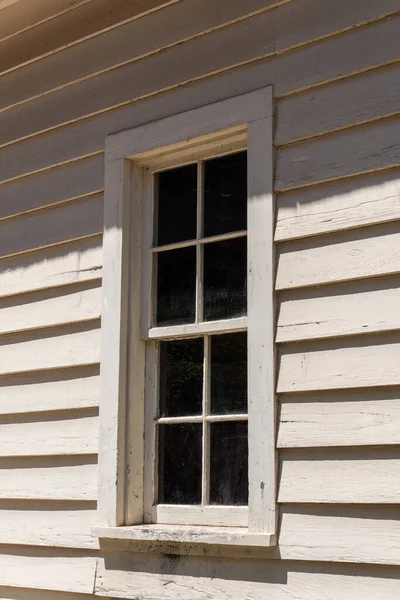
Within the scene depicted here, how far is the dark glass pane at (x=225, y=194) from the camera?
13.2 ft

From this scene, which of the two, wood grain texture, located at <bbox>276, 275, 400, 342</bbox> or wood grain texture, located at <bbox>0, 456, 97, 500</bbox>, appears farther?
wood grain texture, located at <bbox>0, 456, 97, 500</bbox>

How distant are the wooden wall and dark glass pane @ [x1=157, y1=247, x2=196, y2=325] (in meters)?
0.33

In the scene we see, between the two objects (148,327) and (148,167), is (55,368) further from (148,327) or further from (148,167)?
(148,167)

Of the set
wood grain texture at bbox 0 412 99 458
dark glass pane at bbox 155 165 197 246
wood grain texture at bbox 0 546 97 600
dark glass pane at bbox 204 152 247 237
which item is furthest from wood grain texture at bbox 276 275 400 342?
wood grain texture at bbox 0 546 97 600

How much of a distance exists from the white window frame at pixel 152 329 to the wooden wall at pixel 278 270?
0.07 m

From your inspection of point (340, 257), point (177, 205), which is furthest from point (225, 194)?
point (340, 257)

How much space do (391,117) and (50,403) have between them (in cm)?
213

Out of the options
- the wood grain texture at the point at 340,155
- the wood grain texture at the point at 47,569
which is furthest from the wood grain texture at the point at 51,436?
the wood grain texture at the point at 340,155

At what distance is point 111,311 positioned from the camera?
14.0 feet

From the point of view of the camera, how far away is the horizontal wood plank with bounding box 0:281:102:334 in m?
4.43

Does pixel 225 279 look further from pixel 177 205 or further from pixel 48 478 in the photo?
pixel 48 478

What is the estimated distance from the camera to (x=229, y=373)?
12.8ft

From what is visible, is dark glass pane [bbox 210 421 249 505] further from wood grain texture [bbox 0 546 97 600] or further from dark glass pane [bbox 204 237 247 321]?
wood grain texture [bbox 0 546 97 600]

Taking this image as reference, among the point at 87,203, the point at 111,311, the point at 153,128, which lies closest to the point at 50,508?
the point at 111,311
